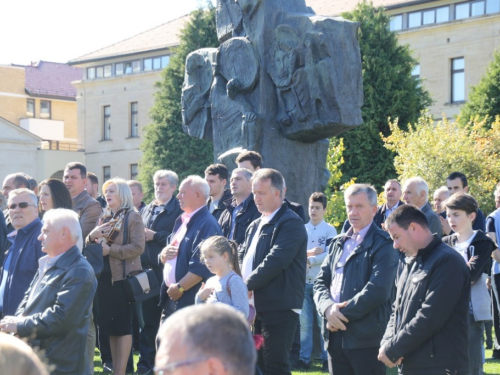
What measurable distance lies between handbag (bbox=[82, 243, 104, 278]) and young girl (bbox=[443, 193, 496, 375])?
3.21 meters

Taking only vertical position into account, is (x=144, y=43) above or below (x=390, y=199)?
above

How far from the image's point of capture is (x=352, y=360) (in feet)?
22.9

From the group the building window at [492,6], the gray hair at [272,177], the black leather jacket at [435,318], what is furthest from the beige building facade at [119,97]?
the black leather jacket at [435,318]

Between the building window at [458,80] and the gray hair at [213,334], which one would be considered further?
the building window at [458,80]

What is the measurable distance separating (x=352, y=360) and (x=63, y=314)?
2176mm

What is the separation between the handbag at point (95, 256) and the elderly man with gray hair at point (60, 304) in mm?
1493

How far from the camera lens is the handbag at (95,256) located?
28.2ft

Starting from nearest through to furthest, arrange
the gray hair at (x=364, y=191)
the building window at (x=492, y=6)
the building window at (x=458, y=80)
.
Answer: the gray hair at (x=364, y=191) → the building window at (x=492, y=6) → the building window at (x=458, y=80)

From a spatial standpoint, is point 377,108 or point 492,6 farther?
point 492,6

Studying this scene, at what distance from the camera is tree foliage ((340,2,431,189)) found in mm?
35062

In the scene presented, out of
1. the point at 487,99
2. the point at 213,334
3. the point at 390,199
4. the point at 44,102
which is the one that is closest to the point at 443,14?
the point at 487,99

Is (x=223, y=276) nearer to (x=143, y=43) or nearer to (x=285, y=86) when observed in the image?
(x=285, y=86)

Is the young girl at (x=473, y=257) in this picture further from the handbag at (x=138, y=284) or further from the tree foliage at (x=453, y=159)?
the tree foliage at (x=453, y=159)

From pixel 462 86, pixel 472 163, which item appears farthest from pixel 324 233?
pixel 462 86
